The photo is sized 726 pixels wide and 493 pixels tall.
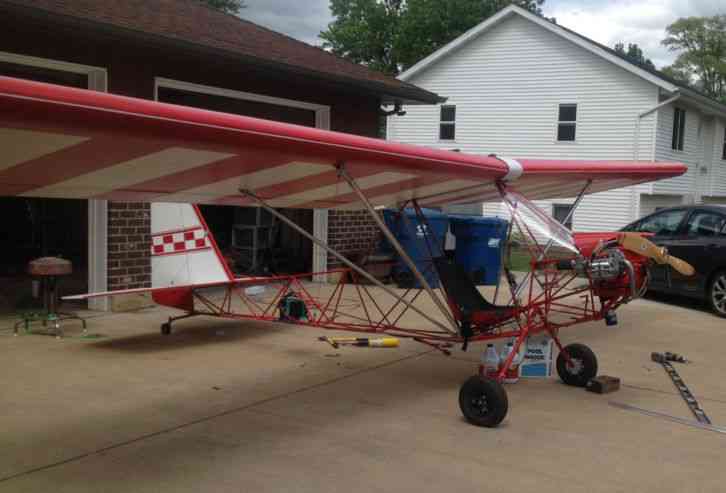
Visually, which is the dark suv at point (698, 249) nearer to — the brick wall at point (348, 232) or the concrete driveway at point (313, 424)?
the concrete driveway at point (313, 424)

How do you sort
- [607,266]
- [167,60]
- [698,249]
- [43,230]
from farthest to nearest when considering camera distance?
[43,230] → [698,249] → [167,60] → [607,266]

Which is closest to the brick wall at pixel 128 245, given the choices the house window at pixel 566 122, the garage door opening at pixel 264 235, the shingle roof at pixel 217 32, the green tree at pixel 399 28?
the shingle roof at pixel 217 32

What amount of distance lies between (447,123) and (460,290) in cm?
1709

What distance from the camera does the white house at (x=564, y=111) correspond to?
1883 cm

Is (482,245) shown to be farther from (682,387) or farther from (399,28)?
(399,28)

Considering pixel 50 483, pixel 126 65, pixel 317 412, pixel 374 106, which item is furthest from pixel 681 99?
pixel 50 483

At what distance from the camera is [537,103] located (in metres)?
20.4

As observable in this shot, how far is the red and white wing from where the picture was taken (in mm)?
2746

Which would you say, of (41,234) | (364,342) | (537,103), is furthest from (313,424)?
(537,103)

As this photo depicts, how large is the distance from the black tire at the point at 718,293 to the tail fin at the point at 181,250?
6777mm

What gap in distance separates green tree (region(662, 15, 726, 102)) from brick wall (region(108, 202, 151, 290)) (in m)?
57.7

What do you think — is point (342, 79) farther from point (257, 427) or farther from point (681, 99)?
point (681, 99)

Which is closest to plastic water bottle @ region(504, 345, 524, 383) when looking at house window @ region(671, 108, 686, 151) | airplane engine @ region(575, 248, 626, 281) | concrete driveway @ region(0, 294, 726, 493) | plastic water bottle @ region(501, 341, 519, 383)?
plastic water bottle @ region(501, 341, 519, 383)

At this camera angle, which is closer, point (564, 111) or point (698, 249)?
point (698, 249)
